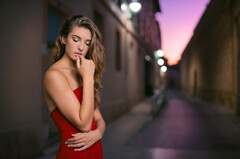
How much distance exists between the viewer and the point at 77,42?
1.52m

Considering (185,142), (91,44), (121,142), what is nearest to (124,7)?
(121,142)

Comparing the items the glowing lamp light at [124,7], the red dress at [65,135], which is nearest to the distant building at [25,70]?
the red dress at [65,135]

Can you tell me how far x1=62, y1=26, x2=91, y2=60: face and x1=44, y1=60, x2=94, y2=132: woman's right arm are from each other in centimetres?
20

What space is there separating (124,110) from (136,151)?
6189 mm

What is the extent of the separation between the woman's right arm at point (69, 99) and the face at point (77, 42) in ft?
0.65

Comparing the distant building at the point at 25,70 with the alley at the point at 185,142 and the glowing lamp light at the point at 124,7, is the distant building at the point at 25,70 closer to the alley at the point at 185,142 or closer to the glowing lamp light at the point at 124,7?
the alley at the point at 185,142

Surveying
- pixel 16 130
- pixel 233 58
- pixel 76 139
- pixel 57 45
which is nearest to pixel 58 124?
pixel 76 139

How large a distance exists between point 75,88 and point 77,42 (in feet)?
0.98

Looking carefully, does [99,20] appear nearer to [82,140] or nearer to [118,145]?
[118,145]

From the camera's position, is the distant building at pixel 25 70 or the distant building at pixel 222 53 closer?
the distant building at pixel 25 70

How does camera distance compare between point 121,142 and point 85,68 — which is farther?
point 121,142

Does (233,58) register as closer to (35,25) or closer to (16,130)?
(35,25)

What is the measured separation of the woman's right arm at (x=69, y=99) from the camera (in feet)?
4.41

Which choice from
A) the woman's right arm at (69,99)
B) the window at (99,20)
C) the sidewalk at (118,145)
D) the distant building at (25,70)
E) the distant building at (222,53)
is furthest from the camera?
the distant building at (222,53)
